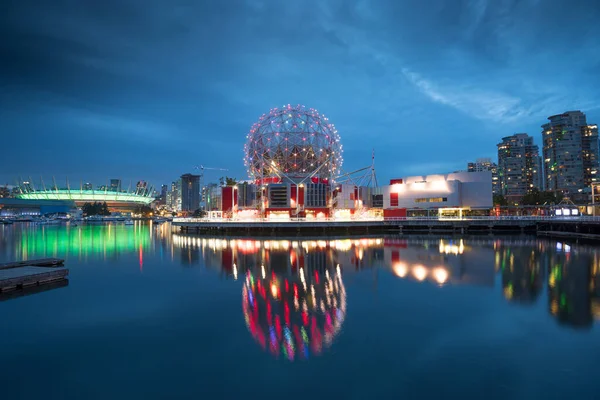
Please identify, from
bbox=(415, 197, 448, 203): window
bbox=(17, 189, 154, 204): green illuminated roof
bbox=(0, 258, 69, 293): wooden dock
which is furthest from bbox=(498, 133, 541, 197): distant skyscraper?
bbox=(0, 258, 69, 293): wooden dock

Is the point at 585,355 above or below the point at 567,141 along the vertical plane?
below

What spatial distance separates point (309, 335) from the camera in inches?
430

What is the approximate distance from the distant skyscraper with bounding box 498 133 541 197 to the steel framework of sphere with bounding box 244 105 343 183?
432 feet

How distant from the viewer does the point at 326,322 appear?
39.6ft

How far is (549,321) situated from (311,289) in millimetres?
8912

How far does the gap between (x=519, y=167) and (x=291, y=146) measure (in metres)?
143

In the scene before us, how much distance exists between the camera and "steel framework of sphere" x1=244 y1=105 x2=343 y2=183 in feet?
205

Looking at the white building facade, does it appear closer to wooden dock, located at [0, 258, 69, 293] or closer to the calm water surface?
the calm water surface

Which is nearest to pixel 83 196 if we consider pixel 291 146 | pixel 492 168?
pixel 291 146

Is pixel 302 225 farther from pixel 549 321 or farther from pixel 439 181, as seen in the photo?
pixel 549 321

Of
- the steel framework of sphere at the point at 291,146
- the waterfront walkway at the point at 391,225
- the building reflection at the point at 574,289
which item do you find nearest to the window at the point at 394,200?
the waterfront walkway at the point at 391,225

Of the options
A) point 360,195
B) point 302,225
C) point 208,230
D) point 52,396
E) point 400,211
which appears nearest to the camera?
point 52,396

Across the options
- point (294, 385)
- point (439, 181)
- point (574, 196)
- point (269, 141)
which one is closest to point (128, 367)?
point (294, 385)

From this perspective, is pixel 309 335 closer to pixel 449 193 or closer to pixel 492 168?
pixel 449 193
